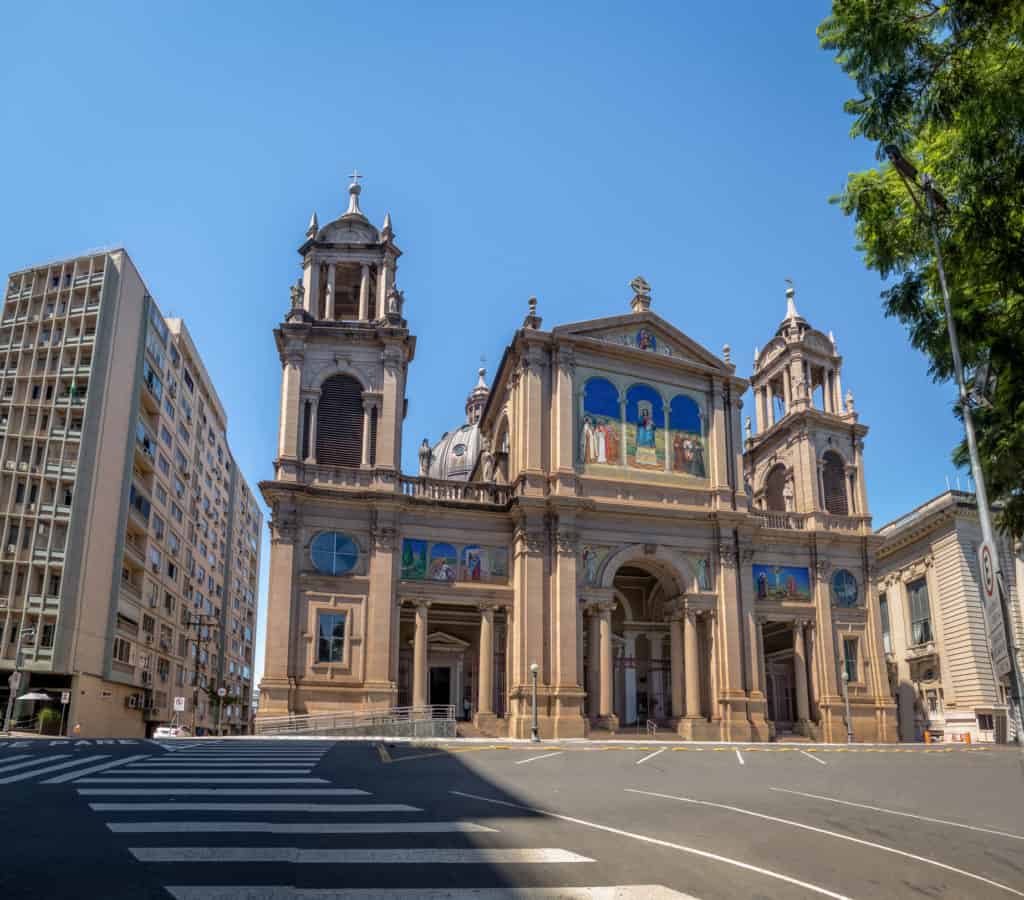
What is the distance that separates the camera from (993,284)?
45.6ft

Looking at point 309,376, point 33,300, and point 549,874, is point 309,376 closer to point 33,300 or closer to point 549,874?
point 33,300

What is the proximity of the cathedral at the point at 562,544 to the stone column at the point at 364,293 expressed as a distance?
15 cm

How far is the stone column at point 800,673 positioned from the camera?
46.6 metres

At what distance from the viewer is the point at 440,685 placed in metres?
48.5

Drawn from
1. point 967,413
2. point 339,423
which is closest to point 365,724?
point 339,423

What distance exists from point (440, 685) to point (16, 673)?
24.4m

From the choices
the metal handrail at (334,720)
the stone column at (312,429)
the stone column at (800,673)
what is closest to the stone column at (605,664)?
the metal handrail at (334,720)

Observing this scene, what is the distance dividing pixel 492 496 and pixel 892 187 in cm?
3146

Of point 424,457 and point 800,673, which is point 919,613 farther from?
point 424,457

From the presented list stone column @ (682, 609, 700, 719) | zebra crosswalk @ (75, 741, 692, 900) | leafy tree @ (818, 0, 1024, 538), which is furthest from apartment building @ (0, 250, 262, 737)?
leafy tree @ (818, 0, 1024, 538)

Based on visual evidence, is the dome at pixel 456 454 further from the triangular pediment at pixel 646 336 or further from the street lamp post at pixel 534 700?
the street lamp post at pixel 534 700

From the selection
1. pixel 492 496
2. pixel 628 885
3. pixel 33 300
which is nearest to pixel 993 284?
pixel 628 885

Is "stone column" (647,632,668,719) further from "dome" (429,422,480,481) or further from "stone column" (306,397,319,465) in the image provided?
"dome" (429,422,480,481)

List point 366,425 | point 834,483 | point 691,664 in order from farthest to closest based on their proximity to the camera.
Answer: point 834,483
point 691,664
point 366,425
